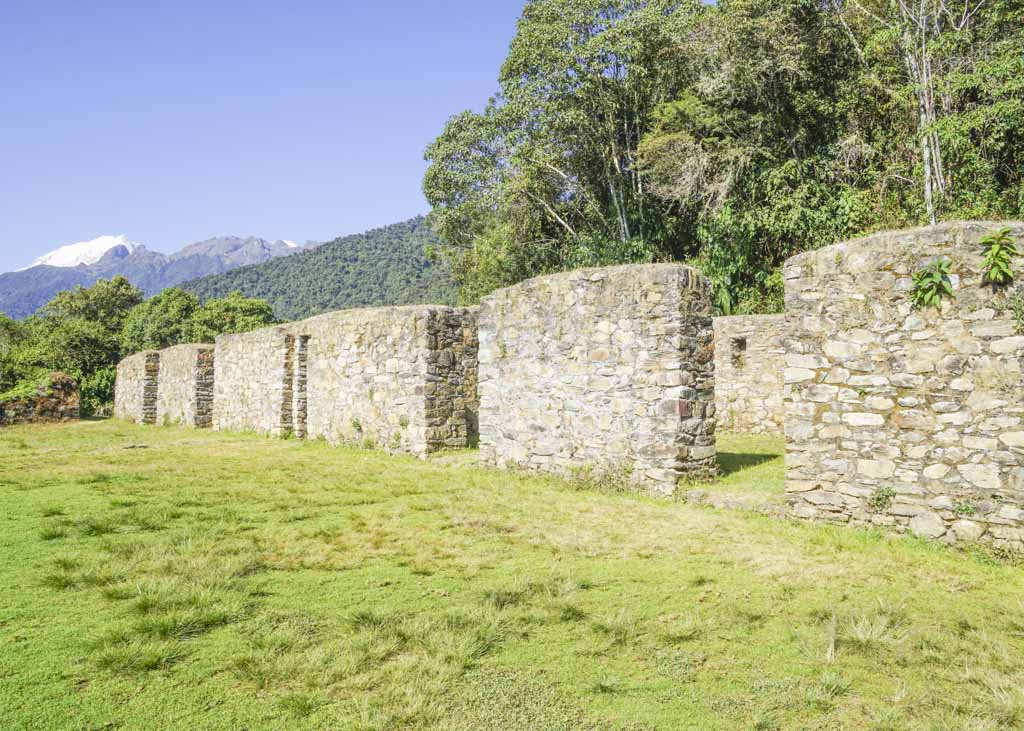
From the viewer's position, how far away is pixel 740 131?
2009 centimetres

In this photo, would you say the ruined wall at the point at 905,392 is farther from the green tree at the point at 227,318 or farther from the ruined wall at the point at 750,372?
the green tree at the point at 227,318

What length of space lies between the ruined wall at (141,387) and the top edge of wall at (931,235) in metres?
21.6

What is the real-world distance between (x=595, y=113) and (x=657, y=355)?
18.8 meters

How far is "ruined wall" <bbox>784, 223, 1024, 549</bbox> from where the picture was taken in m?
5.11

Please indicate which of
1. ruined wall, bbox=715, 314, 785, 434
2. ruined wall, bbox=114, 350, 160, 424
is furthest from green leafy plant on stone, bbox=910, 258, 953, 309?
ruined wall, bbox=114, 350, 160, 424

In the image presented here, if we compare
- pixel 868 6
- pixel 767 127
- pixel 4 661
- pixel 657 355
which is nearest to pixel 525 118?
pixel 767 127

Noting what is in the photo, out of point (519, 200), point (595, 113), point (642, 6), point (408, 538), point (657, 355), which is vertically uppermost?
point (642, 6)

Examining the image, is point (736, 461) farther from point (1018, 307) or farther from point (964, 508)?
point (1018, 307)

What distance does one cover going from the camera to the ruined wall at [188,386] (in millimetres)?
18844

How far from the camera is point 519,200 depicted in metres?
27.0

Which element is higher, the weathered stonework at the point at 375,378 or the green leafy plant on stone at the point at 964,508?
the weathered stonework at the point at 375,378

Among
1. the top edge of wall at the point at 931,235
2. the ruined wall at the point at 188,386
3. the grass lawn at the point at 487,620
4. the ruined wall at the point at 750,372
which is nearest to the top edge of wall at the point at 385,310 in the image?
the grass lawn at the point at 487,620

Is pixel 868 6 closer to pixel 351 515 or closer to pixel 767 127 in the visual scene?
pixel 767 127

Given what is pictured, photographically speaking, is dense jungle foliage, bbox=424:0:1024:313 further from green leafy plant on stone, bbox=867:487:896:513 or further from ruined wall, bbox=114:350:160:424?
ruined wall, bbox=114:350:160:424
